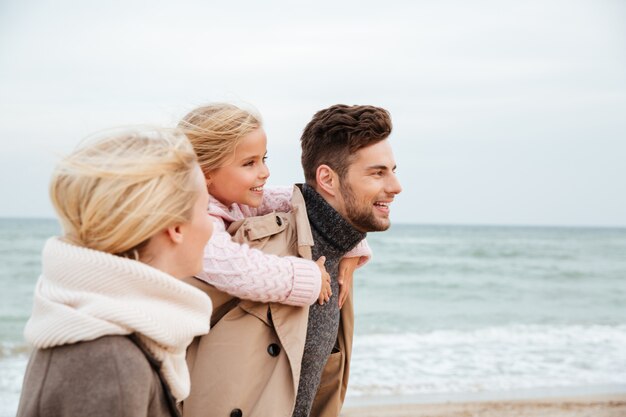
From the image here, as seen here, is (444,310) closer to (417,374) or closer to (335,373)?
(417,374)

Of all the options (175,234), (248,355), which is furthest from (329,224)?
(175,234)

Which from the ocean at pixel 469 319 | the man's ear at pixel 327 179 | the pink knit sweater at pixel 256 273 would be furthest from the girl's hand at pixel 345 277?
the ocean at pixel 469 319

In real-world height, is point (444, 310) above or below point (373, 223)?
below

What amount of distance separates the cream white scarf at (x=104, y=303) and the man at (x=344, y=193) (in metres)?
1.29

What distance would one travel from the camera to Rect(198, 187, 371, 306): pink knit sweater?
2.29 metres

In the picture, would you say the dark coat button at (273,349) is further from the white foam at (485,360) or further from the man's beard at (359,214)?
the white foam at (485,360)

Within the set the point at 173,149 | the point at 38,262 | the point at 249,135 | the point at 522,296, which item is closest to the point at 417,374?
the point at 249,135

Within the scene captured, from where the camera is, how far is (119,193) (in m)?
1.42

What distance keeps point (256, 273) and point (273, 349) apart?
298mm

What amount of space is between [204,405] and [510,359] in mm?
8387

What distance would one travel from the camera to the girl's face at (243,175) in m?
2.55

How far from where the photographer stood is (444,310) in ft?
52.3

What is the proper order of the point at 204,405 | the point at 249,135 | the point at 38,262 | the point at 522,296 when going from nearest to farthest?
the point at 204,405 < the point at 249,135 < the point at 522,296 < the point at 38,262

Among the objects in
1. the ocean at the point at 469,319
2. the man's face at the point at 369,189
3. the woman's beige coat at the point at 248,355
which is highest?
the man's face at the point at 369,189
